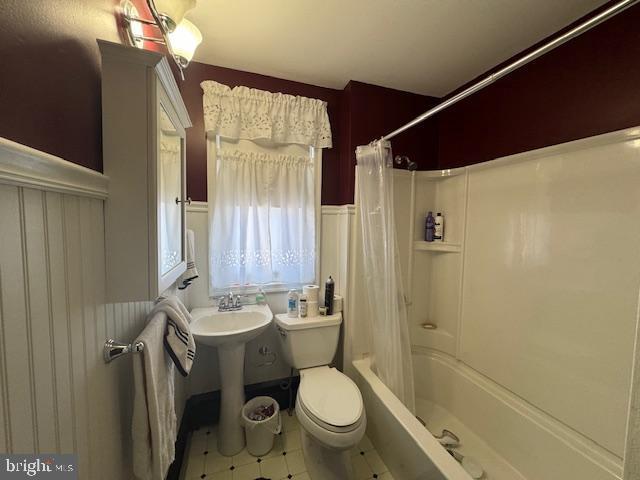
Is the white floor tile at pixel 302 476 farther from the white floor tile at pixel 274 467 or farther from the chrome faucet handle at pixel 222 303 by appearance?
the chrome faucet handle at pixel 222 303

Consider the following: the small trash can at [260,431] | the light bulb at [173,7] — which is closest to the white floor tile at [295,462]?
the small trash can at [260,431]

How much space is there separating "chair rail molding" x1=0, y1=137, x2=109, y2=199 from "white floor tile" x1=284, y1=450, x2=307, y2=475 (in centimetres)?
166

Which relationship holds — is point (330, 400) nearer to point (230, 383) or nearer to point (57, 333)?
point (230, 383)

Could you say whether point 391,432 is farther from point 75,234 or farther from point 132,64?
point 132,64

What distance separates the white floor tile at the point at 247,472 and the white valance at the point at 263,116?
198 centimetres

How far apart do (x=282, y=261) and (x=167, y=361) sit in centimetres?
A: 100

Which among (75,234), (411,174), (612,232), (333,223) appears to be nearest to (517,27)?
(411,174)

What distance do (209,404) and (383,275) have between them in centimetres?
147

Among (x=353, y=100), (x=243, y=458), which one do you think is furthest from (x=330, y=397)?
(x=353, y=100)

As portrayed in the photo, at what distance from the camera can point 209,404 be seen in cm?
171

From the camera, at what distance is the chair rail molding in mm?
371

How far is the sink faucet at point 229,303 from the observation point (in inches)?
64.7

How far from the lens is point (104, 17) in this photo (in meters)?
0.70

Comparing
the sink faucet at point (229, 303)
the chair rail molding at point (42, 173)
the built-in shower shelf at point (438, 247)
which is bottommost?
the sink faucet at point (229, 303)
